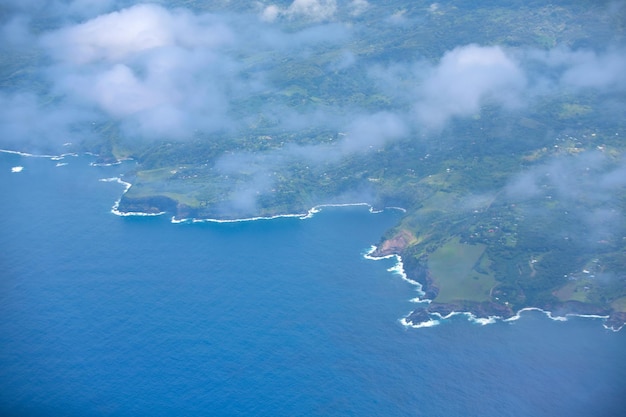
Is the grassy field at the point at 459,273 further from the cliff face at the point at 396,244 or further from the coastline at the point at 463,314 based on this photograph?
the cliff face at the point at 396,244

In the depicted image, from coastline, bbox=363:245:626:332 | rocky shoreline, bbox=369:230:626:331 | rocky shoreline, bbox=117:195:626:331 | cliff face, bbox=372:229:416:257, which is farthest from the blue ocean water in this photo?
cliff face, bbox=372:229:416:257

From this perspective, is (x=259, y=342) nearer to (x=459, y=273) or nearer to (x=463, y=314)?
(x=463, y=314)

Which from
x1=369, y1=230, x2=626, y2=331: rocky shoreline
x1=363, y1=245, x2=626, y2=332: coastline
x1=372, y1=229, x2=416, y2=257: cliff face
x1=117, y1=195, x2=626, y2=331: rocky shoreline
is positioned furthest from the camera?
x1=372, y1=229, x2=416, y2=257: cliff face

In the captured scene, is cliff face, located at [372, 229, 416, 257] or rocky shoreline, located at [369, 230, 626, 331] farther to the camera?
cliff face, located at [372, 229, 416, 257]

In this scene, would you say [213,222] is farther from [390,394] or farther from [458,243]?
[390,394]

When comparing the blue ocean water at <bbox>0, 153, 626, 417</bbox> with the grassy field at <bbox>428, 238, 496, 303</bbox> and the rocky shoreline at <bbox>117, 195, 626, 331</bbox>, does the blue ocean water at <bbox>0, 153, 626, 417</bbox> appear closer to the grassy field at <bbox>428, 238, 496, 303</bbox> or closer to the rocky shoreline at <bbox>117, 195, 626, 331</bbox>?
the rocky shoreline at <bbox>117, 195, 626, 331</bbox>

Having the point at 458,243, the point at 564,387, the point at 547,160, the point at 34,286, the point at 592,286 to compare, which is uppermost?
the point at 547,160

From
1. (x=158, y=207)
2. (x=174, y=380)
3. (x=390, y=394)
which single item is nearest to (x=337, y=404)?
(x=390, y=394)
